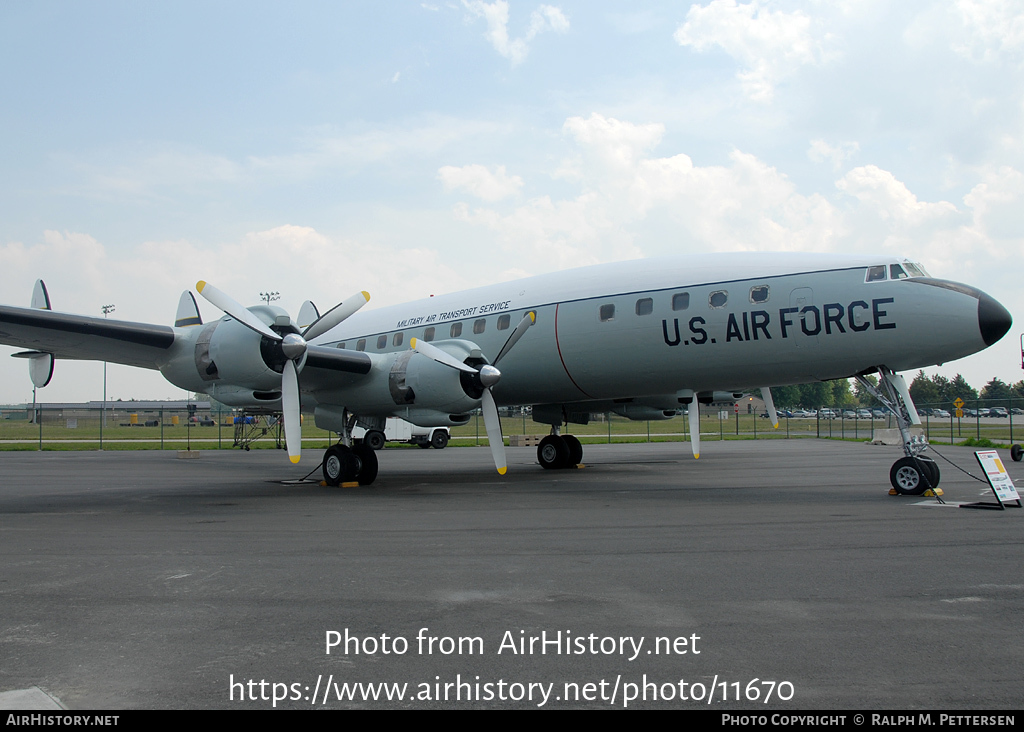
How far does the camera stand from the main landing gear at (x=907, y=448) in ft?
39.4

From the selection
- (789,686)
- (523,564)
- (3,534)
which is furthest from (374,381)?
(789,686)

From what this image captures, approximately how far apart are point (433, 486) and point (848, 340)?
27.5 feet

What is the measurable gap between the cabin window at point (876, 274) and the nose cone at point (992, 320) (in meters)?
1.42

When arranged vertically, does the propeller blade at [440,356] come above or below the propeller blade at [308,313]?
below

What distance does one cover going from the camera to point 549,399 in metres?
16.5

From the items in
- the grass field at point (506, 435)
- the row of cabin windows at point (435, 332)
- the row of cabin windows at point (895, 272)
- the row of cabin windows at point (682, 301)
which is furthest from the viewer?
the grass field at point (506, 435)

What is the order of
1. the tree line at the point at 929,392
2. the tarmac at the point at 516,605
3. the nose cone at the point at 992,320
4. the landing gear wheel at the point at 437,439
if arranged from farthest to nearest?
the tree line at the point at 929,392, the landing gear wheel at the point at 437,439, the nose cone at the point at 992,320, the tarmac at the point at 516,605

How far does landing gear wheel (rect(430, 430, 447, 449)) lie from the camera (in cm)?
3475

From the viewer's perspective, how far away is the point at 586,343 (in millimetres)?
14523

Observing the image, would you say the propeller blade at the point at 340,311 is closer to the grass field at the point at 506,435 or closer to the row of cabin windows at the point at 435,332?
the row of cabin windows at the point at 435,332

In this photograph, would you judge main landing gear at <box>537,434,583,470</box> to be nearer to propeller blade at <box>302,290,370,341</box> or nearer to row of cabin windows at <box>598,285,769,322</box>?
row of cabin windows at <box>598,285,769,322</box>

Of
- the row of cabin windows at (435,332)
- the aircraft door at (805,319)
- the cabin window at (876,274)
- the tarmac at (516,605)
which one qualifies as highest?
the cabin window at (876,274)

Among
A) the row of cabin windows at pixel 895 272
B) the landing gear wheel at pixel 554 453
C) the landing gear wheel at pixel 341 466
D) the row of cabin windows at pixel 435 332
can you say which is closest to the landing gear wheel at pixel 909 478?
the row of cabin windows at pixel 895 272

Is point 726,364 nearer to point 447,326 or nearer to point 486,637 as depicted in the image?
point 447,326
